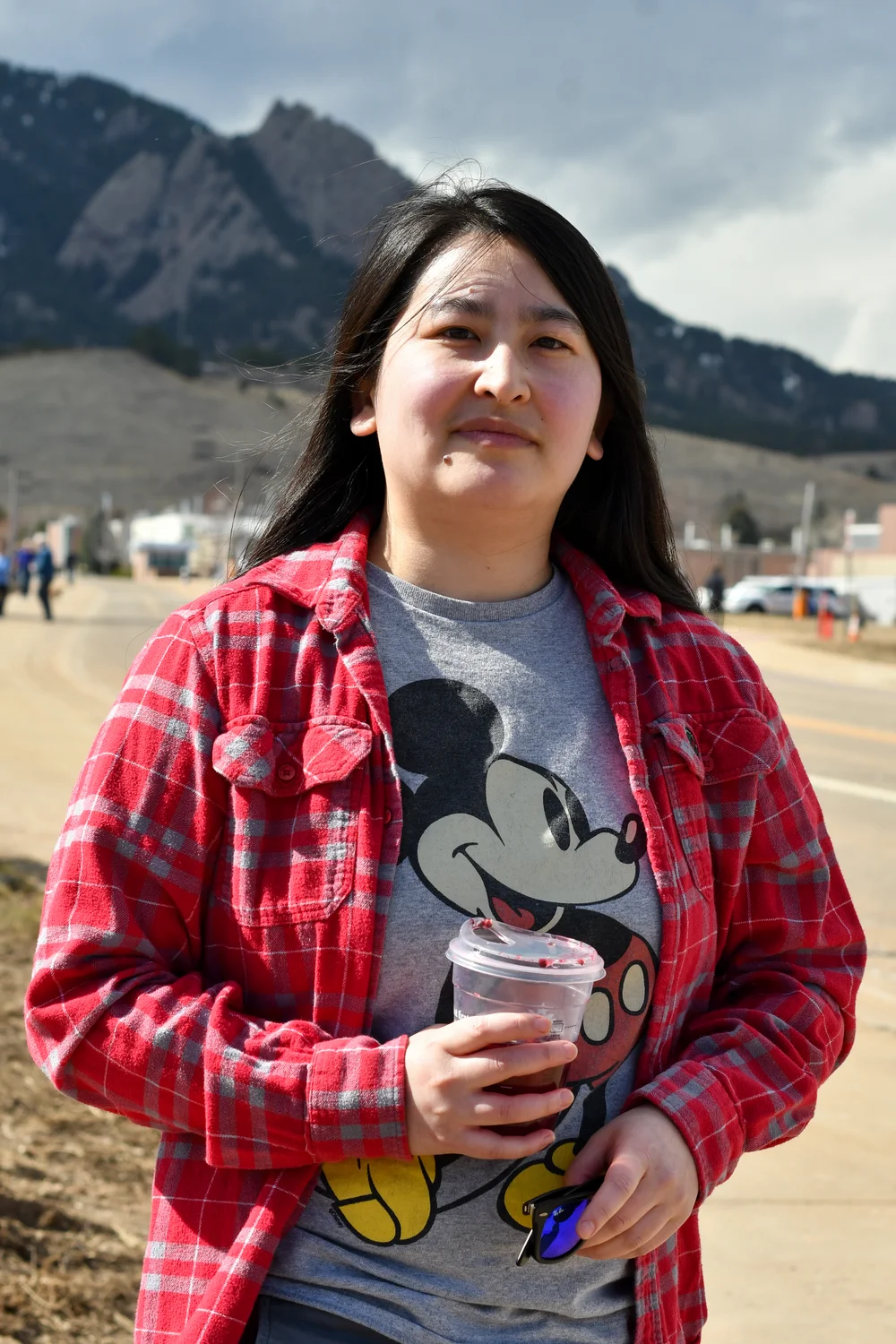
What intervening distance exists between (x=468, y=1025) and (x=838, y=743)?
13.1m

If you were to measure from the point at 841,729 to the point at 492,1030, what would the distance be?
47.7 ft

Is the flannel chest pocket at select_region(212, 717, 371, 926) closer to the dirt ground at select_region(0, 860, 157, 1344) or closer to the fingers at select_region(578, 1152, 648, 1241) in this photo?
the fingers at select_region(578, 1152, 648, 1241)

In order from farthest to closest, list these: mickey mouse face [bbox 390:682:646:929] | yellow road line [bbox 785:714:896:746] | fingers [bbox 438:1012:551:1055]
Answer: yellow road line [bbox 785:714:896:746] → mickey mouse face [bbox 390:682:646:929] → fingers [bbox 438:1012:551:1055]

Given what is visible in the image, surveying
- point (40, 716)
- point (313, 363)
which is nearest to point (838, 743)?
point (40, 716)

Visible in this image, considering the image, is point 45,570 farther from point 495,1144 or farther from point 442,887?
point 495,1144

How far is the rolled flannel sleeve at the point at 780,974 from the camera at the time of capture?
1.76 m

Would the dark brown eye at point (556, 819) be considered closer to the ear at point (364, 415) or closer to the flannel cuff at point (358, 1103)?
Result: the flannel cuff at point (358, 1103)

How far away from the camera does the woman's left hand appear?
61.4 inches

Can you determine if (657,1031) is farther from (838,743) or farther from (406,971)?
(838,743)

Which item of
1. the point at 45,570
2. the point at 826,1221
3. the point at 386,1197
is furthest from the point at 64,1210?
the point at 45,570

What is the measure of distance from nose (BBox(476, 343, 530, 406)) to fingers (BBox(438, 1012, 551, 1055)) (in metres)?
0.75

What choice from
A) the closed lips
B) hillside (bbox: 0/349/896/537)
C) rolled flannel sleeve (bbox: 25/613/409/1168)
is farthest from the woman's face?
hillside (bbox: 0/349/896/537)

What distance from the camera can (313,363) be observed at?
7.52ft

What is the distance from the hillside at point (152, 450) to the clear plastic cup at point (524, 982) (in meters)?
114
